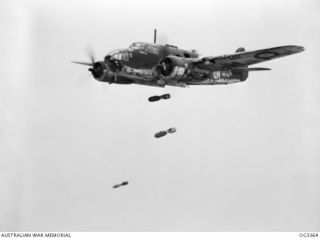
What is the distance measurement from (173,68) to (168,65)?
29 cm

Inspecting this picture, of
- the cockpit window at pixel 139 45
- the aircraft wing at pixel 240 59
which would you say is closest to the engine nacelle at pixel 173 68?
the aircraft wing at pixel 240 59

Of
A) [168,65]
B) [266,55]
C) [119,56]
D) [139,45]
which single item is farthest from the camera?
[139,45]

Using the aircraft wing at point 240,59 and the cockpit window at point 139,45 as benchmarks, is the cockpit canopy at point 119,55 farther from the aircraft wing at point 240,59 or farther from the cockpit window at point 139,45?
the aircraft wing at point 240,59

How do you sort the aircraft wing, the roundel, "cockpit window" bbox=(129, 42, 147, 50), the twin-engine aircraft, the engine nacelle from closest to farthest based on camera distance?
the aircraft wing → the roundel → the engine nacelle → the twin-engine aircraft → "cockpit window" bbox=(129, 42, 147, 50)

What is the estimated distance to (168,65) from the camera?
2866 cm

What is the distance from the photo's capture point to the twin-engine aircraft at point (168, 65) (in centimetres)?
2872

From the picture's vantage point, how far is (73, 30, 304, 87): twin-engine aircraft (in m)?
28.7

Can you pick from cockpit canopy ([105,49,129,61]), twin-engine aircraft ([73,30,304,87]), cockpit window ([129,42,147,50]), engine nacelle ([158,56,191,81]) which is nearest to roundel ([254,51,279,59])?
twin-engine aircraft ([73,30,304,87])

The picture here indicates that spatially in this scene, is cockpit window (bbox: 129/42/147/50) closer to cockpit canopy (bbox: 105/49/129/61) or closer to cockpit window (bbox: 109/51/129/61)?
cockpit canopy (bbox: 105/49/129/61)

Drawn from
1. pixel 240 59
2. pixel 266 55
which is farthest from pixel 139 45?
pixel 266 55

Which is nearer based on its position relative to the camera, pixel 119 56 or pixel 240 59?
pixel 119 56

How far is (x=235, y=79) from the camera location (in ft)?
104

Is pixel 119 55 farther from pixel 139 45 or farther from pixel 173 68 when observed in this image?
pixel 173 68

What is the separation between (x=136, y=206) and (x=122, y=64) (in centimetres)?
1005
